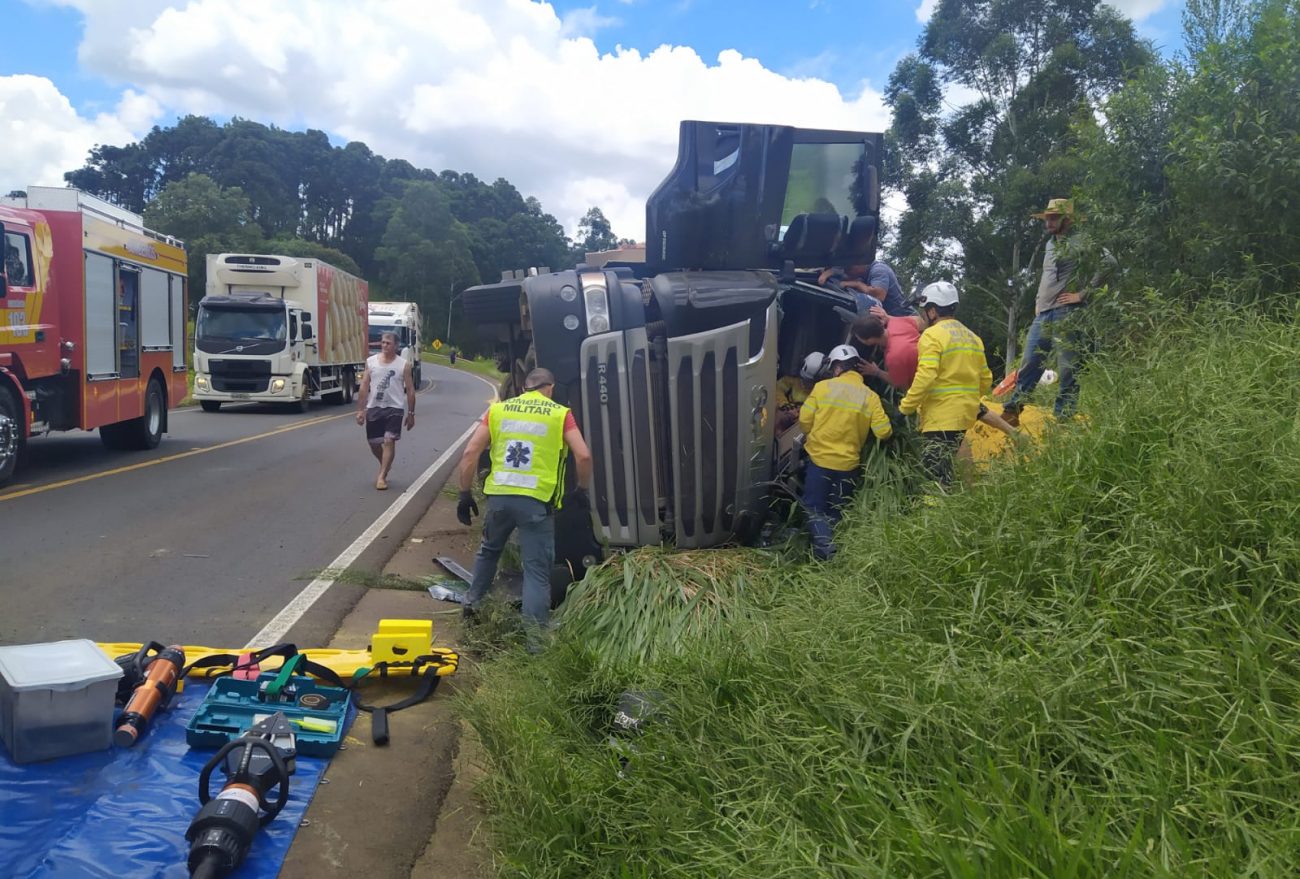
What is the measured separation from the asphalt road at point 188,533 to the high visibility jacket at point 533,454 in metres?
1.48

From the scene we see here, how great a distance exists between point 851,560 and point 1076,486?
1102mm

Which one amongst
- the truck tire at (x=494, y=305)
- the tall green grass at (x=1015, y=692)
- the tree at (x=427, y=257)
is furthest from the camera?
the tree at (x=427, y=257)

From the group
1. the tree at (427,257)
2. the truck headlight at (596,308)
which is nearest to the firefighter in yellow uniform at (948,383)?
the truck headlight at (596,308)

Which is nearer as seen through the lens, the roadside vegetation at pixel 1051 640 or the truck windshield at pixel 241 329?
the roadside vegetation at pixel 1051 640

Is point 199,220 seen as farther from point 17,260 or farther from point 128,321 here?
point 17,260

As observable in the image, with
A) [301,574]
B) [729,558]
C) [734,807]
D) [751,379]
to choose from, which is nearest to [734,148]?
[751,379]

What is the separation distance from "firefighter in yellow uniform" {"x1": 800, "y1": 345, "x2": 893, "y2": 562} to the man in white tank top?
650 cm

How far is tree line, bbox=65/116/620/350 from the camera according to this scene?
81.9 meters

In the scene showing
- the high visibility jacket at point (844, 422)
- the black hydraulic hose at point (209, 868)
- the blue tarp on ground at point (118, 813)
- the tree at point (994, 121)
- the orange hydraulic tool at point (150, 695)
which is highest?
the tree at point (994, 121)

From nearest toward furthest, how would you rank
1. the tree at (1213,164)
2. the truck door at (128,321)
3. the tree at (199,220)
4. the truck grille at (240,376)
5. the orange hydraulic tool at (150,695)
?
the orange hydraulic tool at (150,695) < the tree at (1213,164) < the truck door at (128,321) < the truck grille at (240,376) < the tree at (199,220)

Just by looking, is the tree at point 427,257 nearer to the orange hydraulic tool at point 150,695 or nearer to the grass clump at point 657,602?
the grass clump at point 657,602

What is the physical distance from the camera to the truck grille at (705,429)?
560 centimetres

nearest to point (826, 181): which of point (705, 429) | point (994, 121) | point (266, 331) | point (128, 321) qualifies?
point (705, 429)

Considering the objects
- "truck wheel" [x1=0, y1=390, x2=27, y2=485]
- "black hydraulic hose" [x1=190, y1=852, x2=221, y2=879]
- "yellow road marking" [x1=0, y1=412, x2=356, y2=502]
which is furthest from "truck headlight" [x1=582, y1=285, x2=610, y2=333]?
"truck wheel" [x1=0, y1=390, x2=27, y2=485]
